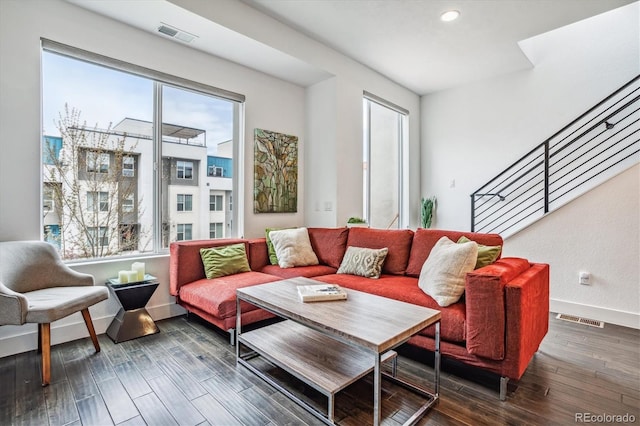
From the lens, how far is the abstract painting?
13.0 ft

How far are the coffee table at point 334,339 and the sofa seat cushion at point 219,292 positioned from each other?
26 cm

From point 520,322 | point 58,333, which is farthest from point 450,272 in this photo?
point 58,333

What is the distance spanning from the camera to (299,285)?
8.02 ft

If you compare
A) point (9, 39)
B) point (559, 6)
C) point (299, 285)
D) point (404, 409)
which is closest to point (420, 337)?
point (404, 409)

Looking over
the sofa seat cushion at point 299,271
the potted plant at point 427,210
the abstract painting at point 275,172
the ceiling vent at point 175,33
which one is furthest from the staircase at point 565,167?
the ceiling vent at point 175,33

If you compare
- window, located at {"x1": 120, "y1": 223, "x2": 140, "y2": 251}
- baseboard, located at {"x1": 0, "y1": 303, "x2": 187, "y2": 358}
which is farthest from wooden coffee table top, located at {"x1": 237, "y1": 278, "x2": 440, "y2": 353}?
window, located at {"x1": 120, "y1": 223, "x2": 140, "y2": 251}

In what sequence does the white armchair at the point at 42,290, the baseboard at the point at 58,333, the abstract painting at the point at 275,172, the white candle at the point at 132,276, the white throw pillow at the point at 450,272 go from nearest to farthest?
the white armchair at the point at 42,290 < the white throw pillow at the point at 450,272 < the baseboard at the point at 58,333 < the white candle at the point at 132,276 < the abstract painting at the point at 275,172

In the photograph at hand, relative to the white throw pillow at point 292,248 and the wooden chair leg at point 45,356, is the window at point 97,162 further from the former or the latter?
the white throw pillow at point 292,248

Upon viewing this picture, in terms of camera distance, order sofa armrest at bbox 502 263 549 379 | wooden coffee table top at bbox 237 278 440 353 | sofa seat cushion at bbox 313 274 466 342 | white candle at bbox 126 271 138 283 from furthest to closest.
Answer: white candle at bbox 126 271 138 283
sofa seat cushion at bbox 313 274 466 342
sofa armrest at bbox 502 263 549 379
wooden coffee table top at bbox 237 278 440 353

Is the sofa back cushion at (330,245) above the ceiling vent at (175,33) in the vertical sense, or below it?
below

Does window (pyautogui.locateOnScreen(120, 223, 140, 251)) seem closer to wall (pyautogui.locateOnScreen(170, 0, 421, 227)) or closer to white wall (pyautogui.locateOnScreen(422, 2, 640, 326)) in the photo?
wall (pyautogui.locateOnScreen(170, 0, 421, 227))

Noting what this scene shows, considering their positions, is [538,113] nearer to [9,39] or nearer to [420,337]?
[420,337]

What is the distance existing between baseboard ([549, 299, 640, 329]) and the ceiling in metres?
2.90

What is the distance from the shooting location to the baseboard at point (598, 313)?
3100mm
